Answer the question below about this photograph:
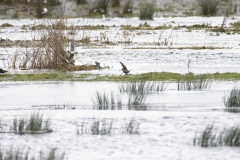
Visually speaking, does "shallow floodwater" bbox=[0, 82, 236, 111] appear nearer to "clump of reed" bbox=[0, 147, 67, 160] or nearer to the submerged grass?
the submerged grass

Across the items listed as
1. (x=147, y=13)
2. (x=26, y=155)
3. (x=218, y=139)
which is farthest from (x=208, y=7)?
(x=26, y=155)

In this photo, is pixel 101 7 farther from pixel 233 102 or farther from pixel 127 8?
pixel 233 102

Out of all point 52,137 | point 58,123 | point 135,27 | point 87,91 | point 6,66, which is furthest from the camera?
point 135,27

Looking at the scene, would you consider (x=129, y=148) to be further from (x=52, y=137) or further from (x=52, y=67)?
(x=52, y=67)

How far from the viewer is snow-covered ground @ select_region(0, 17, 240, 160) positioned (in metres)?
10.1

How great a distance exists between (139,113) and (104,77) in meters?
5.16

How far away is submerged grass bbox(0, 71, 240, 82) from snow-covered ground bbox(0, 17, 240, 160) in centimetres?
63

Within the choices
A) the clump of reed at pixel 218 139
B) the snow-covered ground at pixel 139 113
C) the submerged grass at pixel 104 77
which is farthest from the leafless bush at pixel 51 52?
the clump of reed at pixel 218 139

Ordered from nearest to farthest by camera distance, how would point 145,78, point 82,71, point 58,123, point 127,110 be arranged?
point 58,123
point 127,110
point 145,78
point 82,71

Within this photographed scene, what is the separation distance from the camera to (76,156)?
984 centimetres

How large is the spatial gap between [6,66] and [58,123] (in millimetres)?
9642

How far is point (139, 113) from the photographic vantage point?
1273 centimetres

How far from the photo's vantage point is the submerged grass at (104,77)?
17.2 meters

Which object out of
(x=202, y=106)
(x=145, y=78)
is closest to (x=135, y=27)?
(x=145, y=78)
